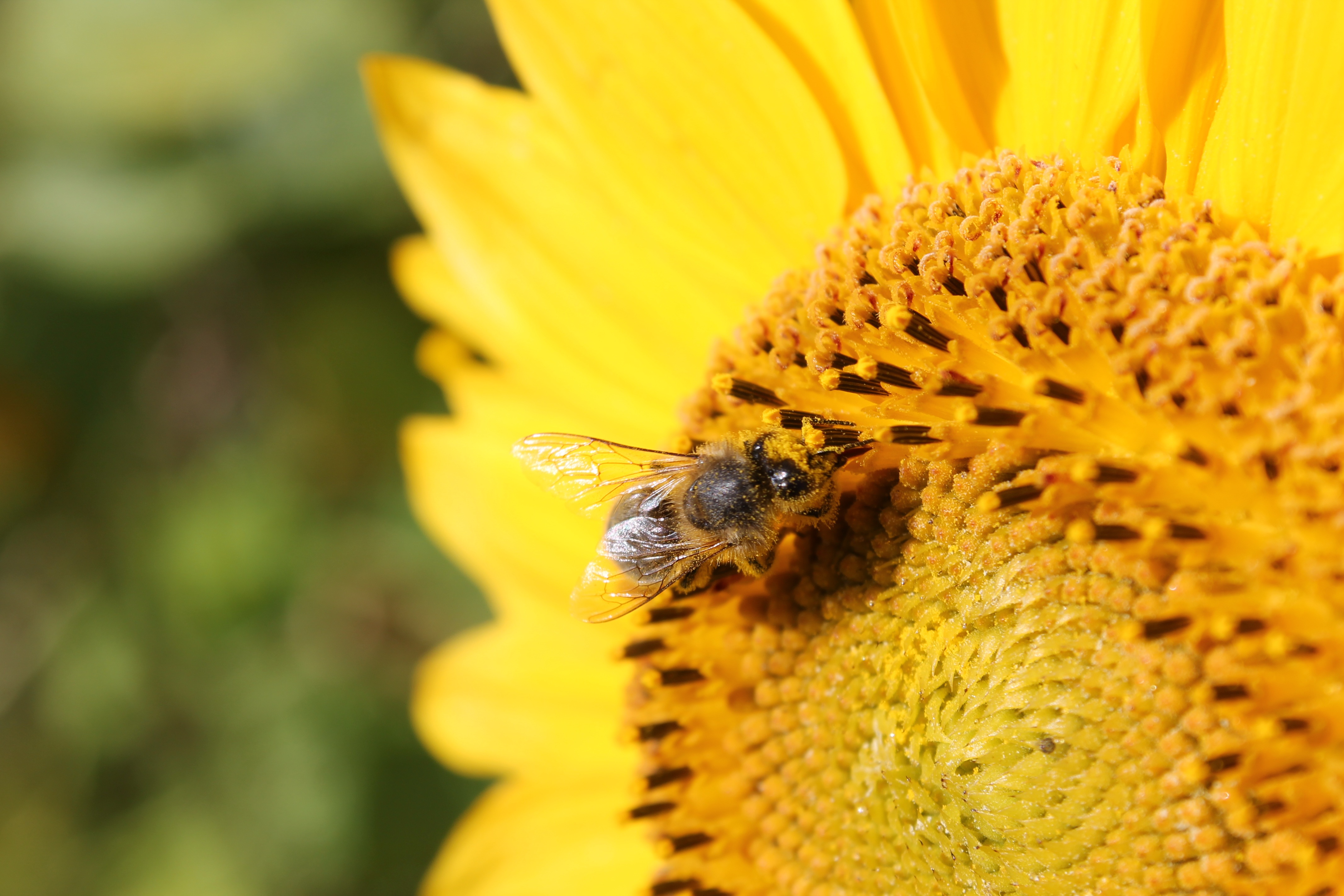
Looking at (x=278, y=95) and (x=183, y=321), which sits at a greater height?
(x=278, y=95)

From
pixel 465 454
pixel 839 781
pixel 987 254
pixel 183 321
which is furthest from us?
pixel 183 321

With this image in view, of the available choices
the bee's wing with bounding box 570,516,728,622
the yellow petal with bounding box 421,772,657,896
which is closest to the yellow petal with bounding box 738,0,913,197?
the bee's wing with bounding box 570,516,728,622

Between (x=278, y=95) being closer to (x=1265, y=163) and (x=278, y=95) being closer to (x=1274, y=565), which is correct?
(x=1265, y=163)

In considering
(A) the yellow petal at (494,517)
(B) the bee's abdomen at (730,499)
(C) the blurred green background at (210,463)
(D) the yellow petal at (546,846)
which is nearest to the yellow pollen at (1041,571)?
(B) the bee's abdomen at (730,499)

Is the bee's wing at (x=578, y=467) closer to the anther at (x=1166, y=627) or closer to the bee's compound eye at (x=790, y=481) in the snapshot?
the bee's compound eye at (x=790, y=481)

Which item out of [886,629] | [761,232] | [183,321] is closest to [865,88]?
[761,232]

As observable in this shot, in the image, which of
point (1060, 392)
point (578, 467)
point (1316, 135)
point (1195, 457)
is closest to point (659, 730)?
point (578, 467)

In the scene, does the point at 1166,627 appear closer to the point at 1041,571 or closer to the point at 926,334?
the point at 1041,571
